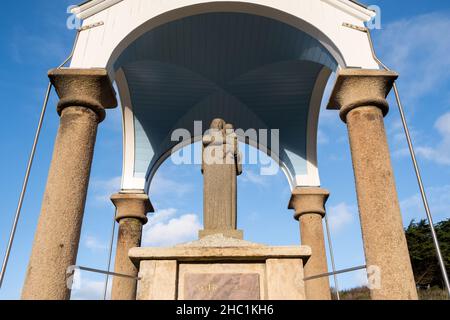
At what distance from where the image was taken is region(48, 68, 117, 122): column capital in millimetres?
5957

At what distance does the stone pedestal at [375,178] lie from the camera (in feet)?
15.9

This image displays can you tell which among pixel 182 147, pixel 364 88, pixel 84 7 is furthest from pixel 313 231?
pixel 84 7

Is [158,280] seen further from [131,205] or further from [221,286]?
[131,205]

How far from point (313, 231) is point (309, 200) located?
86 cm

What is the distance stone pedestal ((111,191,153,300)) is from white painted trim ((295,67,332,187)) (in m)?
4.10

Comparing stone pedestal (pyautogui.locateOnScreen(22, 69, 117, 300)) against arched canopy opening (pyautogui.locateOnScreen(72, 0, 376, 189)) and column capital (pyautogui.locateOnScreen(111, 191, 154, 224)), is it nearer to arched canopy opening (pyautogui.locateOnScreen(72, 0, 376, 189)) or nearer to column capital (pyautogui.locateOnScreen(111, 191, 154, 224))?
arched canopy opening (pyautogui.locateOnScreen(72, 0, 376, 189))

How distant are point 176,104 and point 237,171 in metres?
6.14

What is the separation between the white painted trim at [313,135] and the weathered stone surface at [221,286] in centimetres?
613

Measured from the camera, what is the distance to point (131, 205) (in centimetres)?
978

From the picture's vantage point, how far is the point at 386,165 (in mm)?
5555

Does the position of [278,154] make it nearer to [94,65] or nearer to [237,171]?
[237,171]

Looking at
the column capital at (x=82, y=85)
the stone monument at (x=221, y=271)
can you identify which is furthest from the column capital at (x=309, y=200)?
the column capital at (x=82, y=85)

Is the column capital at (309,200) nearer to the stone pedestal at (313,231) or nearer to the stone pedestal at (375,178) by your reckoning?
the stone pedestal at (313,231)

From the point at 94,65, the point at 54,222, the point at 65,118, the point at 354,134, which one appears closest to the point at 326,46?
the point at 354,134
